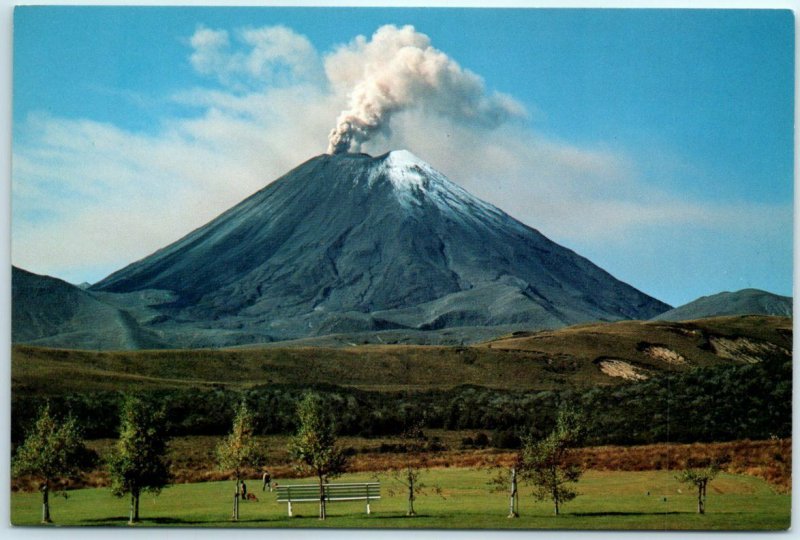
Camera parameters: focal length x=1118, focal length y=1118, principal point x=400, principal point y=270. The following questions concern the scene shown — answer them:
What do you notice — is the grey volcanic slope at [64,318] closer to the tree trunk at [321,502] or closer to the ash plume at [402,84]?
the tree trunk at [321,502]

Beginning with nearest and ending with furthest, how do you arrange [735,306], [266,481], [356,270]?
[266,481], [735,306], [356,270]

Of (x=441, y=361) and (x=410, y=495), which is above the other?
(x=441, y=361)

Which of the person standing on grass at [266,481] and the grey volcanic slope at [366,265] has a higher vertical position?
the grey volcanic slope at [366,265]

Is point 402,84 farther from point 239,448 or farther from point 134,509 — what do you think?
point 134,509

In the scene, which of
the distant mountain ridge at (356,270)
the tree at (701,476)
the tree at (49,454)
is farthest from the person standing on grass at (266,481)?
the distant mountain ridge at (356,270)

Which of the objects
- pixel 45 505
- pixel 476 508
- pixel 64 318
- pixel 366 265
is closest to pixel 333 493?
pixel 476 508

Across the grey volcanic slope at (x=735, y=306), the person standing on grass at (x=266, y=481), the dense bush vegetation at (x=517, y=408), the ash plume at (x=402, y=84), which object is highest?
the ash plume at (x=402, y=84)

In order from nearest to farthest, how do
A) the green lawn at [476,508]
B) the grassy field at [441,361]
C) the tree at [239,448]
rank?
the green lawn at [476,508] → the tree at [239,448] → the grassy field at [441,361]
